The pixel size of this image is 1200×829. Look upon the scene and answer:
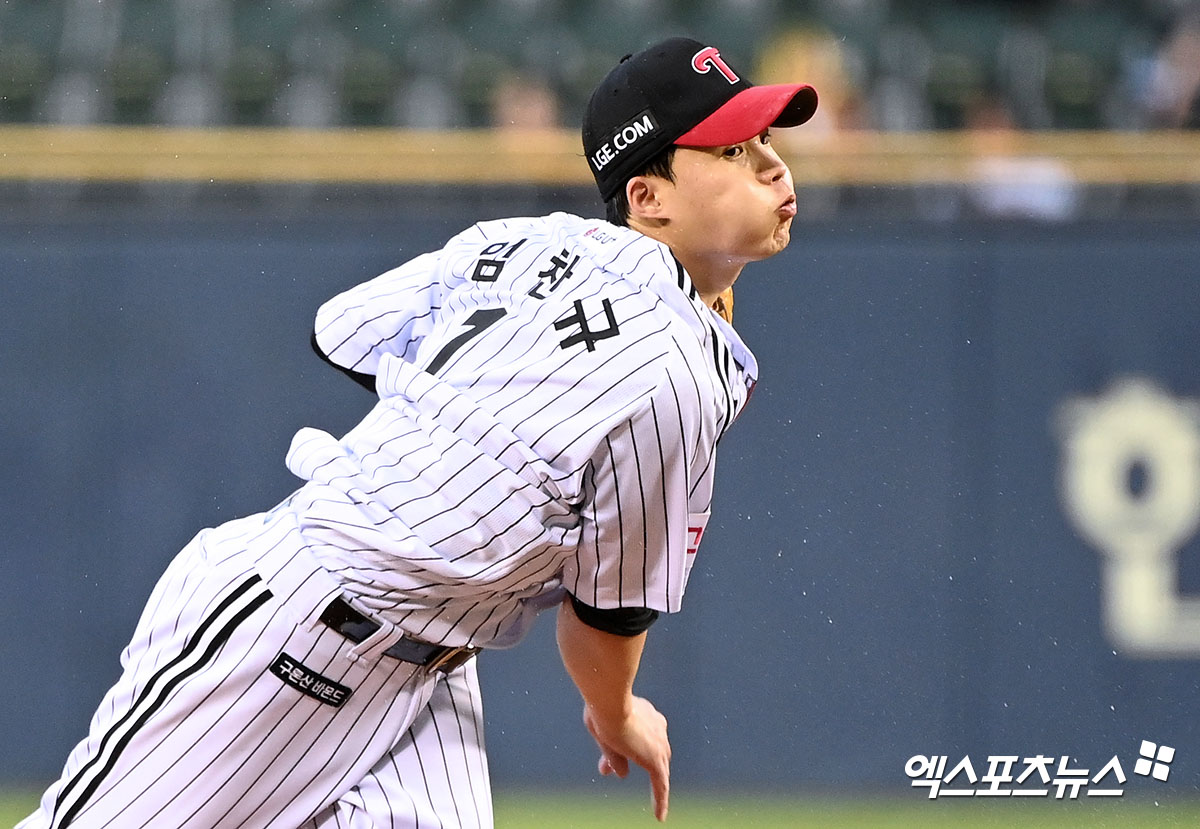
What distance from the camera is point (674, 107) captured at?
95.7 inches

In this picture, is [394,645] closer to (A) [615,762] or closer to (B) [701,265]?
(A) [615,762]

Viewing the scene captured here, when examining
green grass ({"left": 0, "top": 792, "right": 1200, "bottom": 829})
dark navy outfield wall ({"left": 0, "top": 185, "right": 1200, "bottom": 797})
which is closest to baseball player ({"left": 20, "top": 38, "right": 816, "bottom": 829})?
green grass ({"left": 0, "top": 792, "right": 1200, "bottom": 829})

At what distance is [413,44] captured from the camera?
7.11 metres

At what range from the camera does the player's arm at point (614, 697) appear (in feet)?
7.82

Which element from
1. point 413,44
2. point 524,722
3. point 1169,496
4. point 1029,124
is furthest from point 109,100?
point 1169,496

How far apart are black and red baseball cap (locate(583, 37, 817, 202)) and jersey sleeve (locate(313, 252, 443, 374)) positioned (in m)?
0.32

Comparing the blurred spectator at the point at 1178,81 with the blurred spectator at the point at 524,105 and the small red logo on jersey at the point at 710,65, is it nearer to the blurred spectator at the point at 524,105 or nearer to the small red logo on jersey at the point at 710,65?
the blurred spectator at the point at 524,105

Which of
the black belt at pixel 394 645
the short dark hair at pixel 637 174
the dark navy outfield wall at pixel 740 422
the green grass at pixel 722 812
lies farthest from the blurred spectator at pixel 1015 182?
the black belt at pixel 394 645

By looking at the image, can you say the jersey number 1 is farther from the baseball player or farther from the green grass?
the green grass

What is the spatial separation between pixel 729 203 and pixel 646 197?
0.47ft

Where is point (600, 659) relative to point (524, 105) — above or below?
below

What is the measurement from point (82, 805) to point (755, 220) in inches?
49.1

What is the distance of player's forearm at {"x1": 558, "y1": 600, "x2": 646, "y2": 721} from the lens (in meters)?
2.38

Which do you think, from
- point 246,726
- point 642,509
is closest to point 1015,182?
point 642,509
